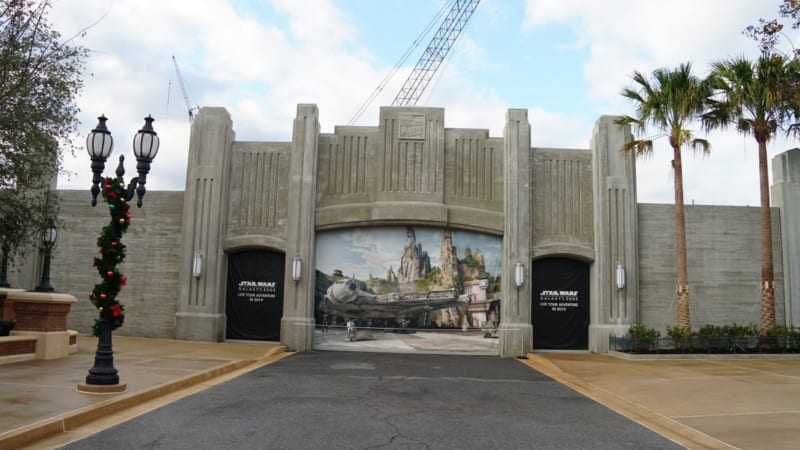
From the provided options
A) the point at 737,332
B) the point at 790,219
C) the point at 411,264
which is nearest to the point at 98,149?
the point at 411,264

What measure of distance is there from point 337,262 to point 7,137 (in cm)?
1116

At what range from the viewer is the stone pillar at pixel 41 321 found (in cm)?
1633

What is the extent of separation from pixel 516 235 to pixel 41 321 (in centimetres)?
1479

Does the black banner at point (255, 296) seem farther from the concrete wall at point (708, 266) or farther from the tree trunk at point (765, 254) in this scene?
the tree trunk at point (765, 254)

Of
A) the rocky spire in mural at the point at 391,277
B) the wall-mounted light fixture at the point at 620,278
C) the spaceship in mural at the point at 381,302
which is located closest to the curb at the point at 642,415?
the spaceship in mural at the point at 381,302

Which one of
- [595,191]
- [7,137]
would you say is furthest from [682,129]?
[7,137]

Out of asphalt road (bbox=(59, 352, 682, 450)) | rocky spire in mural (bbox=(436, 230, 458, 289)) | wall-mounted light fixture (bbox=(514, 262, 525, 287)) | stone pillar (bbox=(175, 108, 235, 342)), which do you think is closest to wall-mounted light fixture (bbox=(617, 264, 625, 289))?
wall-mounted light fixture (bbox=(514, 262, 525, 287))

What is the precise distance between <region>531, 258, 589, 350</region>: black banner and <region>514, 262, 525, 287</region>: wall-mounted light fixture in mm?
1261

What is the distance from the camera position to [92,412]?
9734 mm

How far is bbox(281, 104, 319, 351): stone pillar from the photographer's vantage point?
22.6 m

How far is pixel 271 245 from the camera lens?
23547 mm

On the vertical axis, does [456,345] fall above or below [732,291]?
below

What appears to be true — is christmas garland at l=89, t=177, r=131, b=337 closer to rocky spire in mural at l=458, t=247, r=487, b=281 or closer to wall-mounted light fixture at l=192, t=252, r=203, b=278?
wall-mounted light fixture at l=192, t=252, r=203, b=278

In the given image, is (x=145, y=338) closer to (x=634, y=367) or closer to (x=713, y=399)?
(x=634, y=367)
